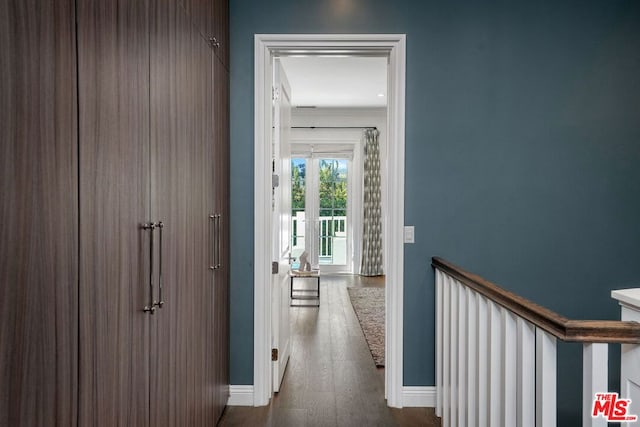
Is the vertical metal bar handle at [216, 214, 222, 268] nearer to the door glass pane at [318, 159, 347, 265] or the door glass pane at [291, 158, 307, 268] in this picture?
the door glass pane at [291, 158, 307, 268]

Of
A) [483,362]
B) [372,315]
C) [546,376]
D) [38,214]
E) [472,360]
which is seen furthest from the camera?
[372,315]

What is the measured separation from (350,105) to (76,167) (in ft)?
22.2

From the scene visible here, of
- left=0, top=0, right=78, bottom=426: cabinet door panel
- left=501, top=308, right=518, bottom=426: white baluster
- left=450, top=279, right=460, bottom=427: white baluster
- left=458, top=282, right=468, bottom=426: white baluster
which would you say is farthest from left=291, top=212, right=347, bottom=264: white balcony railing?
left=0, top=0, right=78, bottom=426: cabinet door panel

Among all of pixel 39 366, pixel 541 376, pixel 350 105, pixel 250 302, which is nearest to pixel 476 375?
pixel 541 376

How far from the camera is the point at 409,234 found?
2883 mm

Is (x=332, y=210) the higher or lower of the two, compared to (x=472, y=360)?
higher

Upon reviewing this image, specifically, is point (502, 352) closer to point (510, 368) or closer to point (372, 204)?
point (510, 368)

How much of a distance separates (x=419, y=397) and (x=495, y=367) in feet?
4.03

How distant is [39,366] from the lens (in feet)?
3.23

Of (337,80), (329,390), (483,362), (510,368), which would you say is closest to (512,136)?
(483,362)

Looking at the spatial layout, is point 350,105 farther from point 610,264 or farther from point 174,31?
point 174,31

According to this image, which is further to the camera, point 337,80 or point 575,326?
point 337,80

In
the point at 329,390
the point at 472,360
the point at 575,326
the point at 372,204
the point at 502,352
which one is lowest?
the point at 329,390

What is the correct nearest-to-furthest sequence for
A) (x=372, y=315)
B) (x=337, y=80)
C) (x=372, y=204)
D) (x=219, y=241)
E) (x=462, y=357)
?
1. (x=462, y=357)
2. (x=219, y=241)
3. (x=372, y=315)
4. (x=337, y=80)
5. (x=372, y=204)
